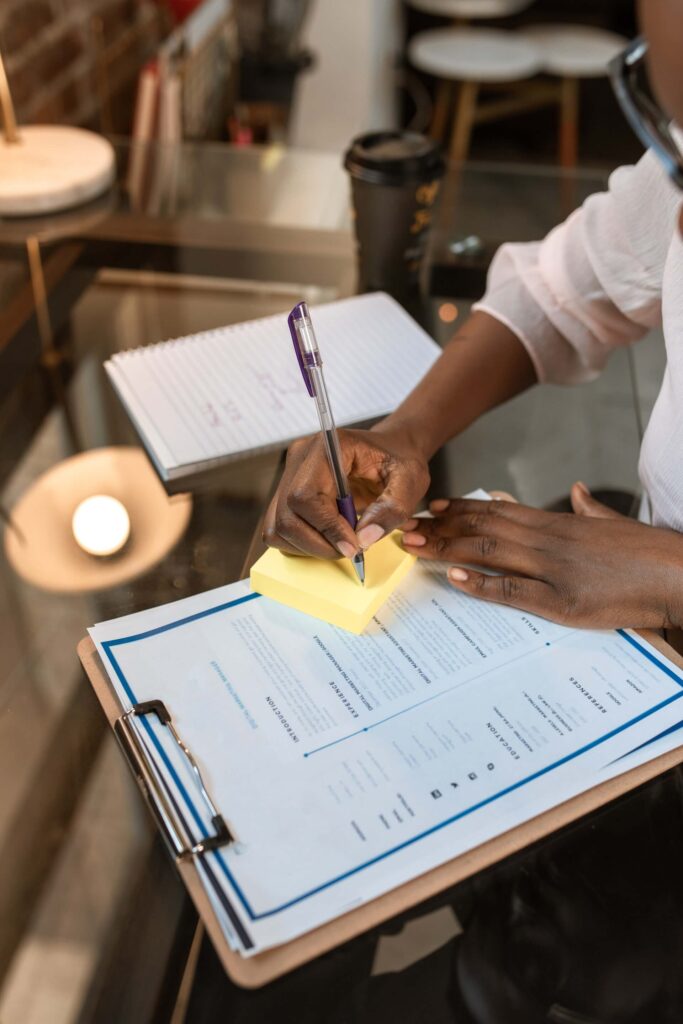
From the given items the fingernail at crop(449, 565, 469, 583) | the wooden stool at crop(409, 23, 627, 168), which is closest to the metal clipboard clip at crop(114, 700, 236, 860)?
the fingernail at crop(449, 565, 469, 583)

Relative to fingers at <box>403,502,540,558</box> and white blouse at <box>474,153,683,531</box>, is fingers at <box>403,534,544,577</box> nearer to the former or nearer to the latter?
fingers at <box>403,502,540,558</box>

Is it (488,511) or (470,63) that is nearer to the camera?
(488,511)

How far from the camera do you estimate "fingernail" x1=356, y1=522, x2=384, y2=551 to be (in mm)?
683

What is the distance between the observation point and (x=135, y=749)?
23.0 inches

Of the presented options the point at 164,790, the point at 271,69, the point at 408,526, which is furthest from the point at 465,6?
the point at 164,790

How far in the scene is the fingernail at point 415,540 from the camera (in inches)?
28.1

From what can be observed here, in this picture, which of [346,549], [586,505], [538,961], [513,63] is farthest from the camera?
[513,63]

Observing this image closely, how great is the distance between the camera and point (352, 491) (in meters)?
0.77

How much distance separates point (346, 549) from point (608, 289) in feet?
1.41

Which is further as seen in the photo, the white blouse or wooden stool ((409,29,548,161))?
wooden stool ((409,29,548,161))

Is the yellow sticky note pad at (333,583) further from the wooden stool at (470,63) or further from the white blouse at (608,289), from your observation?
the wooden stool at (470,63)

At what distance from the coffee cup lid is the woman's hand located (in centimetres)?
39

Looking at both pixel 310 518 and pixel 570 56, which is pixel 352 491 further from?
pixel 570 56

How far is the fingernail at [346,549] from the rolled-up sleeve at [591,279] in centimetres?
38
